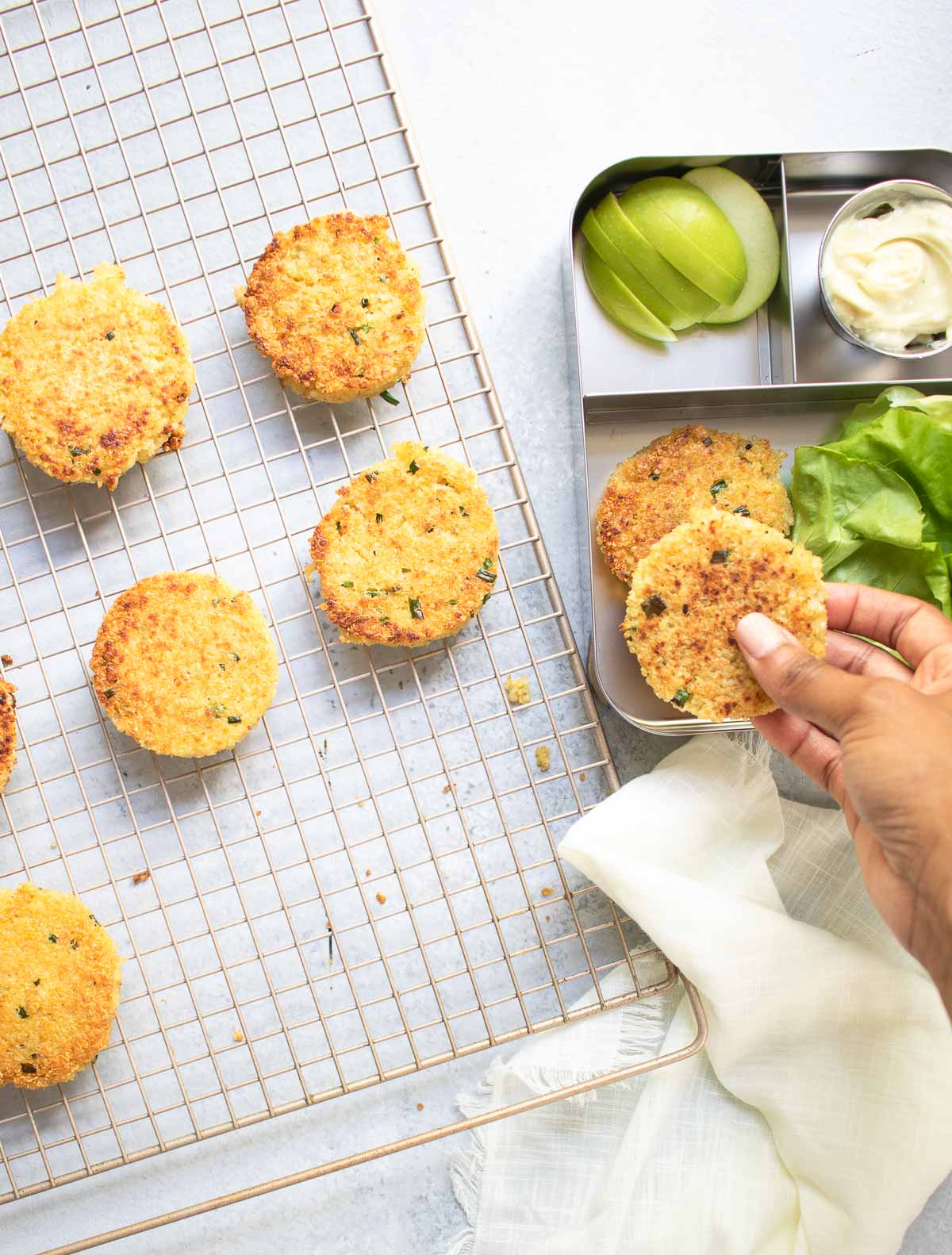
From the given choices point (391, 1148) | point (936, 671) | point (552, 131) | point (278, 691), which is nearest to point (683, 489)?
point (936, 671)

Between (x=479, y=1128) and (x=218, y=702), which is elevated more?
(x=218, y=702)

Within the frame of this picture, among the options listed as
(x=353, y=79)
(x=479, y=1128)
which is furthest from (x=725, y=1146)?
(x=353, y=79)

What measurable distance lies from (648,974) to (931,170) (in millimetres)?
2329

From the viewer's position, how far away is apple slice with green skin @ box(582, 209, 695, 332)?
8.63 ft

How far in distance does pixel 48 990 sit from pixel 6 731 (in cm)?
67

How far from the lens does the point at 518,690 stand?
2.66m

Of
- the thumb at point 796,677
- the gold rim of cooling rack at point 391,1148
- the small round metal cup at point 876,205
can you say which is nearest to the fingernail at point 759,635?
the thumb at point 796,677

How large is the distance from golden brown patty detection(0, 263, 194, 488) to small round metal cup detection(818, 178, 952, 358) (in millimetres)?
1749

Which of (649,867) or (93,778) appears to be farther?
(93,778)

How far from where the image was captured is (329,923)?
104 inches

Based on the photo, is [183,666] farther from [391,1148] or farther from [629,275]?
[629,275]

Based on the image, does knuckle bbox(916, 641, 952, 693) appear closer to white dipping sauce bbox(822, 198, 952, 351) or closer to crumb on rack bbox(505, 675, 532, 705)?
white dipping sauce bbox(822, 198, 952, 351)

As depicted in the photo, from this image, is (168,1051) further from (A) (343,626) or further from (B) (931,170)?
(B) (931,170)

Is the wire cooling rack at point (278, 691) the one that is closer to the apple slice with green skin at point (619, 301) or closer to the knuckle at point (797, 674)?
the apple slice with green skin at point (619, 301)
